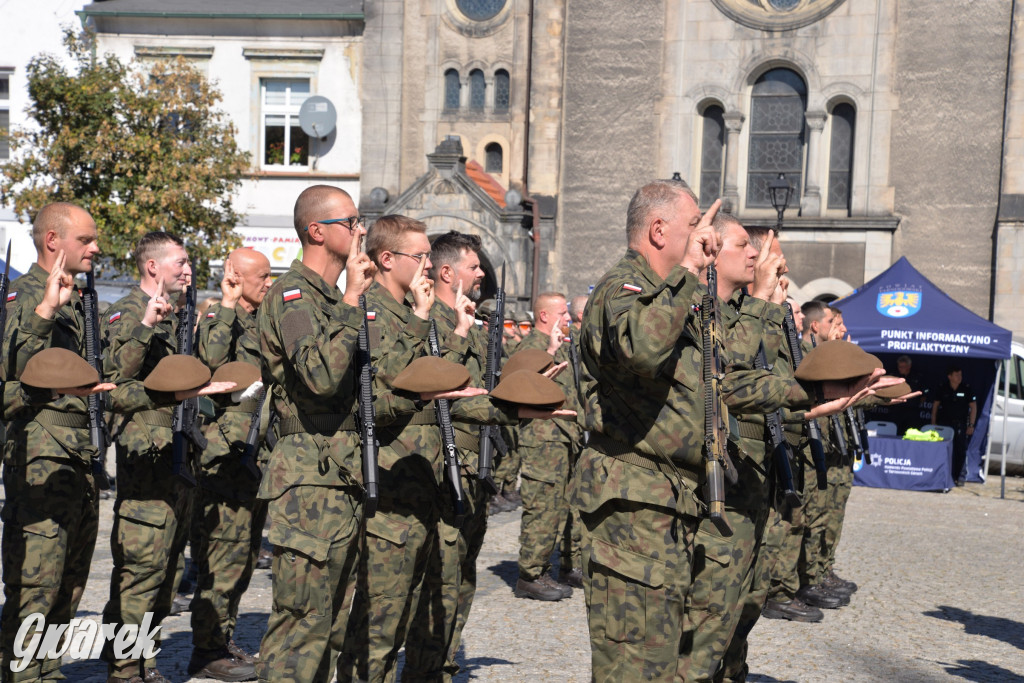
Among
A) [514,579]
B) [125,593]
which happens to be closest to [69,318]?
[125,593]

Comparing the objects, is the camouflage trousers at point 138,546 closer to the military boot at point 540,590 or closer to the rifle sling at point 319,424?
the rifle sling at point 319,424

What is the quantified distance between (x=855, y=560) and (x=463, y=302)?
22.5 feet

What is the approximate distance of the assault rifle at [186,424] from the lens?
6383 millimetres

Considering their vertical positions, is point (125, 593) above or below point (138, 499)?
below

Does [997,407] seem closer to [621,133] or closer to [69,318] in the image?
[621,133]

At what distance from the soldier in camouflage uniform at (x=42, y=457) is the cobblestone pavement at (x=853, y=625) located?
3.22ft

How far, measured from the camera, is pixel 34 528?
18.7ft

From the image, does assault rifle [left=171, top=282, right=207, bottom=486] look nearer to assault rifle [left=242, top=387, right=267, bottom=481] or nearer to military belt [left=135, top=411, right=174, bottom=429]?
military belt [left=135, top=411, right=174, bottom=429]

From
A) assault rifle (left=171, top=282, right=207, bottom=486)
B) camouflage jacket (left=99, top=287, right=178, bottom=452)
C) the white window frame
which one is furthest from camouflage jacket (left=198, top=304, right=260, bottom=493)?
the white window frame

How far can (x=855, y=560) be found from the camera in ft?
38.6

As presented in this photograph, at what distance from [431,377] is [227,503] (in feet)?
8.62

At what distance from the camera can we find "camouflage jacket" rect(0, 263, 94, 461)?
5609 mm

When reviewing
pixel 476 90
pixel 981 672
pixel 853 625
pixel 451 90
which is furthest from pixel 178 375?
pixel 451 90

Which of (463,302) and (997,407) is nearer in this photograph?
(463,302)
